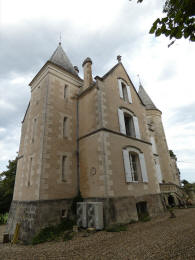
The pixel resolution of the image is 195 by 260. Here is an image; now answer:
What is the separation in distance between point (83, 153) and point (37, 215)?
4027 millimetres

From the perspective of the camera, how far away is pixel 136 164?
405 inches

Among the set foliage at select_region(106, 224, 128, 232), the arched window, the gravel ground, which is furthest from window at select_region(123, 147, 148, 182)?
the gravel ground

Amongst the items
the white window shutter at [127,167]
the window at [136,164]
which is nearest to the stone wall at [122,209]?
the white window shutter at [127,167]

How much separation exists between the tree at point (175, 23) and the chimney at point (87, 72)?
29.0 feet

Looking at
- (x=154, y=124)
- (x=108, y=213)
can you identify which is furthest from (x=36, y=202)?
(x=154, y=124)

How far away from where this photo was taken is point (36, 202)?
286 inches

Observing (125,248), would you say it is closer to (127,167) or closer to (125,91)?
(127,167)

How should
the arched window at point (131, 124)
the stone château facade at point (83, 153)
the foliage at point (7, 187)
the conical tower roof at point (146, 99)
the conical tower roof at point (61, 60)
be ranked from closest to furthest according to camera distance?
the stone château facade at point (83, 153), the arched window at point (131, 124), the conical tower roof at point (61, 60), the foliage at point (7, 187), the conical tower roof at point (146, 99)

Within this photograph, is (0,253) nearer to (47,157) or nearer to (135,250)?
(47,157)

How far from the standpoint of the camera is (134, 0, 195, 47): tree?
8.67 ft

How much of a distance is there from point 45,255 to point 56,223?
2.79m

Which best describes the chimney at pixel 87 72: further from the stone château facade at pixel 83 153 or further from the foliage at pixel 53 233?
the foliage at pixel 53 233

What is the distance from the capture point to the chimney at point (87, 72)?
11500 mm

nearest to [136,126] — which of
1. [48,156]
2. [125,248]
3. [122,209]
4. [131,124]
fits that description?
[131,124]
